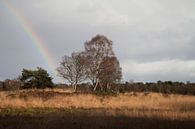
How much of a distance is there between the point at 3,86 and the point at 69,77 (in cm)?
1648

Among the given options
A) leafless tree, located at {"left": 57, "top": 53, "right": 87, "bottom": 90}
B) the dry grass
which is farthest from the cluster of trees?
the dry grass

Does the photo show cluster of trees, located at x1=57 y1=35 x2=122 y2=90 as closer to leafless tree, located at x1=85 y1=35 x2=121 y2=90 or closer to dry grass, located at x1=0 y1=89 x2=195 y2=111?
leafless tree, located at x1=85 y1=35 x2=121 y2=90

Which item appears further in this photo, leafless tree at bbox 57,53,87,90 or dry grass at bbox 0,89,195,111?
leafless tree at bbox 57,53,87,90

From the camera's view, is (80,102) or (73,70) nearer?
(80,102)

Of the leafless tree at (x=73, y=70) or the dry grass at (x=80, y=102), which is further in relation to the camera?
the leafless tree at (x=73, y=70)

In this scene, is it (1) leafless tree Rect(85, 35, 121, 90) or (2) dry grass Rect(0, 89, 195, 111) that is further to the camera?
(1) leafless tree Rect(85, 35, 121, 90)

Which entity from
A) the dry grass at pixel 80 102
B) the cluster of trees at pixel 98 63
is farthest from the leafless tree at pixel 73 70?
the dry grass at pixel 80 102

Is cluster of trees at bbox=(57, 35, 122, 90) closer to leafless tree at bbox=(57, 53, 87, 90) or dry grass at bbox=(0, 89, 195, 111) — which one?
leafless tree at bbox=(57, 53, 87, 90)

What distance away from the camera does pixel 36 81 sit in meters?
56.1

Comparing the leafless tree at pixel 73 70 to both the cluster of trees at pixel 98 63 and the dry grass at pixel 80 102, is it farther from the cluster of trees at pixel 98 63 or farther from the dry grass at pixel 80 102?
the dry grass at pixel 80 102

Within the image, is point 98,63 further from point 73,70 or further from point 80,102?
point 80,102

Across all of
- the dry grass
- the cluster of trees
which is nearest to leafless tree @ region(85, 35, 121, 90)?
the cluster of trees

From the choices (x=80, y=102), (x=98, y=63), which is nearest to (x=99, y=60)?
(x=98, y=63)

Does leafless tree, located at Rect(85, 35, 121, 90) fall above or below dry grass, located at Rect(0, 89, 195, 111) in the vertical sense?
above
